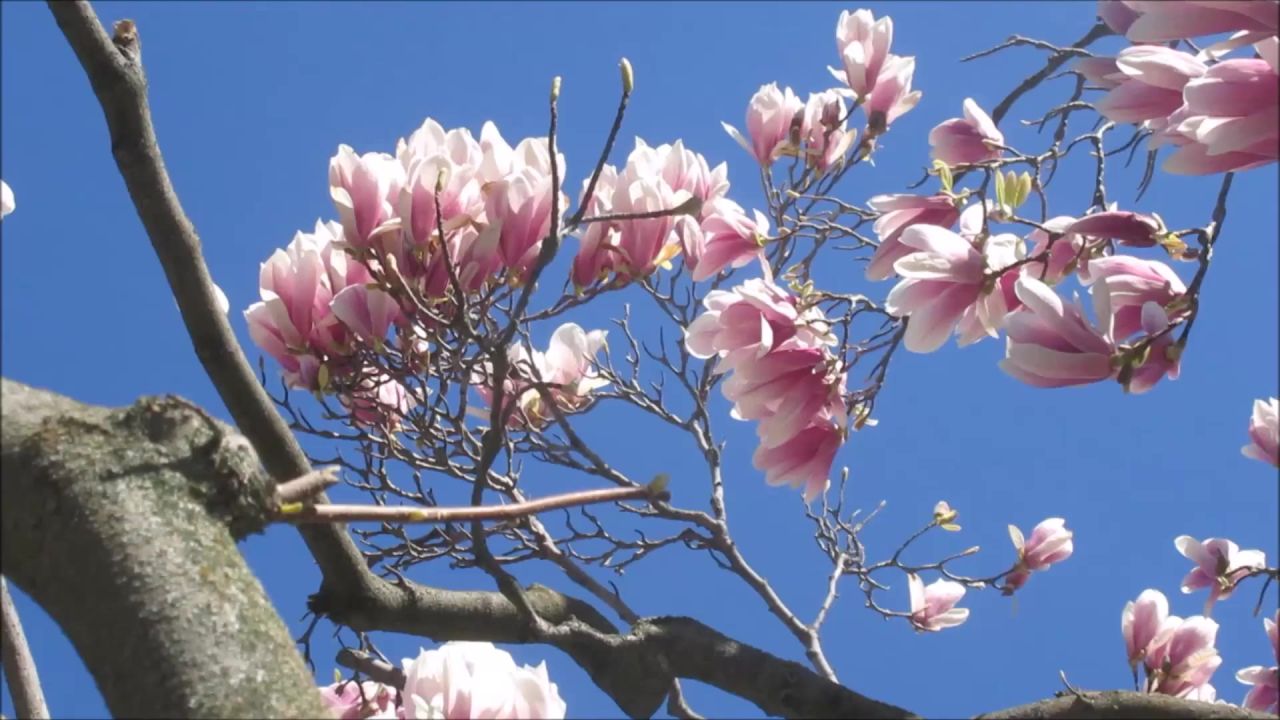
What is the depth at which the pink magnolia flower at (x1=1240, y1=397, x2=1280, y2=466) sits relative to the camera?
125 centimetres

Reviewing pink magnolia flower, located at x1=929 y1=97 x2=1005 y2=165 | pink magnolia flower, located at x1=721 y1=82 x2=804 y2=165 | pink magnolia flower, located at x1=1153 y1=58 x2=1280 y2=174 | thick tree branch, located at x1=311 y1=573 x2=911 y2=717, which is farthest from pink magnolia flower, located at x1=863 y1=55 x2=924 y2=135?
thick tree branch, located at x1=311 y1=573 x2=911 y2=717

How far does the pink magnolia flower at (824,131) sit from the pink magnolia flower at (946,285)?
812 mm

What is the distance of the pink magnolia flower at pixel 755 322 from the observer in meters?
1.44

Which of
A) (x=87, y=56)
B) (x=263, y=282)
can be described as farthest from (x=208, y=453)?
(x=263, y=282)

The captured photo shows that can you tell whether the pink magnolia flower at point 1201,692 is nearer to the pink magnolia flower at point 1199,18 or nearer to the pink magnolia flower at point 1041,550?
the pink magnolia flower at point 1041,550

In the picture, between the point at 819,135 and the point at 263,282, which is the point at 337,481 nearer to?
the point at 263,282

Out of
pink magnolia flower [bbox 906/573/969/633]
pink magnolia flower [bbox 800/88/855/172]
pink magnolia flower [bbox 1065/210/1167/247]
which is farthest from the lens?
pink magnolia flower [bbox 906/573/969/633]

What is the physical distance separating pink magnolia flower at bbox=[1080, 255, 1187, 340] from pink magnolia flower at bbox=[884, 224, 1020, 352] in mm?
127

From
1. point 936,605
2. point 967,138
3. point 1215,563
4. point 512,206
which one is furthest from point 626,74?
point 936,605

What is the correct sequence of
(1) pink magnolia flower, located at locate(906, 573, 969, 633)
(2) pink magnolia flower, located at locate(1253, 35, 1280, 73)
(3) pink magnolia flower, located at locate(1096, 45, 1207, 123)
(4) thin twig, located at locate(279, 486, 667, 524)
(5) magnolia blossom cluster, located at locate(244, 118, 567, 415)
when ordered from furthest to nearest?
(1) pink magnolia flower, located at locate(906, 573, 969, 633) → (5) magnolia blossom cluster, located at locate(244, 118, 567, 415) → (3) pink magnolia flower, located at locate(1096, 45, 1207, 123) → (2) pink magnolia flower, located at locate(1253, 35, 1280, 73) → (4) thin twig, located at locate(279, 486, 667, 524)

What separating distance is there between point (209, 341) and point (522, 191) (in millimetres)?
536

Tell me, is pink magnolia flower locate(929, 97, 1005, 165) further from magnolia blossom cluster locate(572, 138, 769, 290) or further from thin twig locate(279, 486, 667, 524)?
thin twig locate(279, 486, 667, 524)

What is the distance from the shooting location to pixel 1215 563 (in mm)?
1703

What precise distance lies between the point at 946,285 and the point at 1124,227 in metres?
0.21
